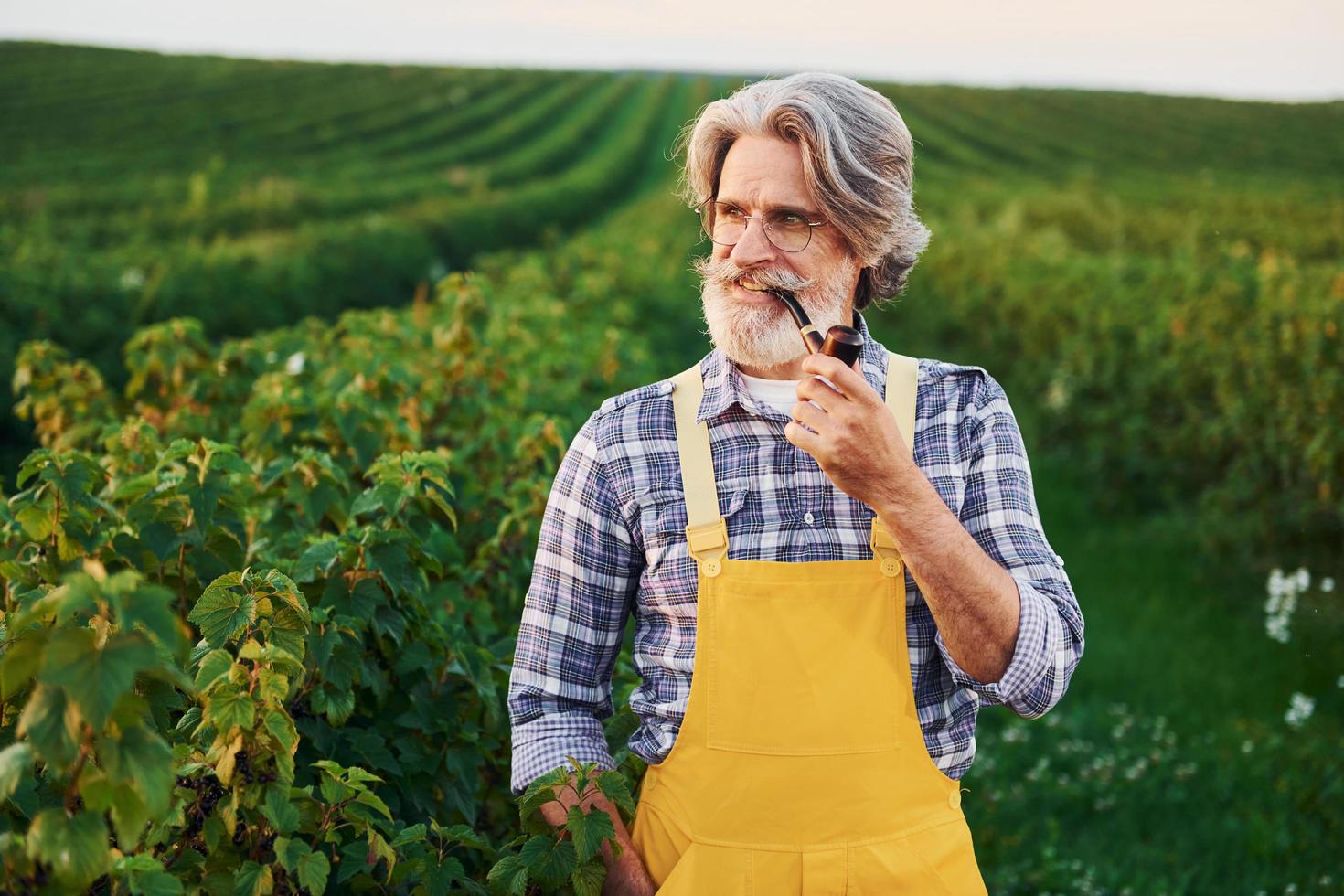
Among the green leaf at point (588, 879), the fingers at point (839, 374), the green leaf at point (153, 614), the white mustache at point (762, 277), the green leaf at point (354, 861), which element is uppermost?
the white mustache at point (762, 277)

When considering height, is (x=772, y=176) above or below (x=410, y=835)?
above

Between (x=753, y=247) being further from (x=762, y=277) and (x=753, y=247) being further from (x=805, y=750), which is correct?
(x=805, y=750)

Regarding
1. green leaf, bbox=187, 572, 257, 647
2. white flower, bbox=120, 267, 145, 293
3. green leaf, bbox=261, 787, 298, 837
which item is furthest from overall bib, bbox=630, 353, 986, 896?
white flower, bbox=120, 267, 145, 293

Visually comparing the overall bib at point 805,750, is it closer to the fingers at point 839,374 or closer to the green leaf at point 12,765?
the fingers at point 839,374

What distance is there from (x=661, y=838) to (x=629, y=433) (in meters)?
0.64

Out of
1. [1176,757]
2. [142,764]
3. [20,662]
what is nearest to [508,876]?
[142,764]

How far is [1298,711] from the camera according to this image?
4699 millimetres

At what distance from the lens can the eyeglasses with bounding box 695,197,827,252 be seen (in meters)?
1.87

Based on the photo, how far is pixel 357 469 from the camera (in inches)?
123

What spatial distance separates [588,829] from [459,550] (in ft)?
3.73

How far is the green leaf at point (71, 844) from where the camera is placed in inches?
43.0

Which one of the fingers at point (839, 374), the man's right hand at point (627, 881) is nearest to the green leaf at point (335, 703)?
the man's right hand at point (627, 881)

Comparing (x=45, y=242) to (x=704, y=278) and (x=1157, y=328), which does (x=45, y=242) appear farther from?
(x=704, y=278)

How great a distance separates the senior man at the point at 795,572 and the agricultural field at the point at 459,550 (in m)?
0.21
